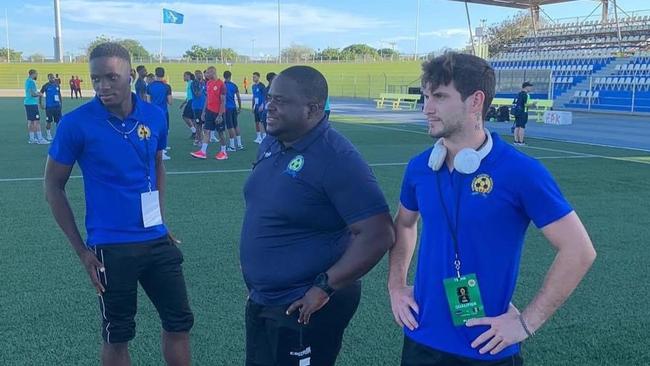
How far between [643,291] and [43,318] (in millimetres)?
4910

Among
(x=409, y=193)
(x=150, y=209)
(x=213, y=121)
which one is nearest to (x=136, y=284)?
(x=150, y=209)

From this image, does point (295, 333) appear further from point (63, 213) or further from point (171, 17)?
point (171, 17)

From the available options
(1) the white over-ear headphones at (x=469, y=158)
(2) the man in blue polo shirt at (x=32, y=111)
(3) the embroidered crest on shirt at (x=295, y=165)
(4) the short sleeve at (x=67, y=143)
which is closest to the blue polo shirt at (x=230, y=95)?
(2) the man in blue polo shirt at (x=32, y=111)

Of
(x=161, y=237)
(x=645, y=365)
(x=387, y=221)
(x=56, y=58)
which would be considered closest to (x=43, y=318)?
(x=161, y=237)

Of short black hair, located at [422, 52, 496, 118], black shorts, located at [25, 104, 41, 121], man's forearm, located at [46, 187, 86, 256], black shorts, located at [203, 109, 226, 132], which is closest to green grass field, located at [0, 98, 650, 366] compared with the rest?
man's forearm, located at [46, 187, 86, 256]

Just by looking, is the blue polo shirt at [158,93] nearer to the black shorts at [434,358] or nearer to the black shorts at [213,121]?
the black shorts at [213,121]

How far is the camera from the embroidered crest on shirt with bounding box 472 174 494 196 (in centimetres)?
217

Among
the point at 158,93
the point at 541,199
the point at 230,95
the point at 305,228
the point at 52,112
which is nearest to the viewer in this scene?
the point at 541,199

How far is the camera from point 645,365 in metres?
3.99

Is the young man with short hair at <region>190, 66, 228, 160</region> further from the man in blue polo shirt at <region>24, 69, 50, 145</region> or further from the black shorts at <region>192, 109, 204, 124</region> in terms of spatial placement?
the man in blue polo shirt at <region>24, 69, 50, 145</region>

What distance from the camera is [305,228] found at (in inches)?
103

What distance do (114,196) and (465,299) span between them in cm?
196

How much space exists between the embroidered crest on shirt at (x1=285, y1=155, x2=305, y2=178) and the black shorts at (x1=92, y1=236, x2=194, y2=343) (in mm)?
1214

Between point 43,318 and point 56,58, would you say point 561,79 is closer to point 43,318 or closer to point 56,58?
point 43,318
